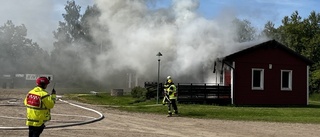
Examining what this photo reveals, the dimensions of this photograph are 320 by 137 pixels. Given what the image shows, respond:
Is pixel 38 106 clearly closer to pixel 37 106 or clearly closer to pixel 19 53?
pixel 37 106

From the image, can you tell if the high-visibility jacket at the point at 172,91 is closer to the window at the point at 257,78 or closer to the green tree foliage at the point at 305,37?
the window at the point at 257,78

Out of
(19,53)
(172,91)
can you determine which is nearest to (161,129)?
(172,91)

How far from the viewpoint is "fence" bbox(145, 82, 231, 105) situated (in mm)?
26078

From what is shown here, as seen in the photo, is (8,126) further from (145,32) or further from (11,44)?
(11,44)

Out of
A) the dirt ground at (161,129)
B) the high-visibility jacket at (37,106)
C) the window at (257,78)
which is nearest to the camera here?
the high-visibility jacket at (37,106)

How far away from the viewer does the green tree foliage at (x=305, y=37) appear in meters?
61.6

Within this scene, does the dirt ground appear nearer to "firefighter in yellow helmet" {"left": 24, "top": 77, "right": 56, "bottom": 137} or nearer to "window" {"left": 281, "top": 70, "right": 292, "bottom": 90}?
"firefighter in yellow helmet" {"left": 24, "top": 77, "right": 56, "bottom": 137}

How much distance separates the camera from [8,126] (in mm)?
13180

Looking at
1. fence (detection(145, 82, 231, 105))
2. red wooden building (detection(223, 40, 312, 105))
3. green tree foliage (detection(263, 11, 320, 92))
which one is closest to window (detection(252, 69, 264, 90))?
red wooden building (detection(223, 40, 312, 105))

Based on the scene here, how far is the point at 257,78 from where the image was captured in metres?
28.5

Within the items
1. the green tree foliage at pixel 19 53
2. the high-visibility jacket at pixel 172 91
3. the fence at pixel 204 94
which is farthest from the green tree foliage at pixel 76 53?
the high-visibility jacket at pixel 172 91

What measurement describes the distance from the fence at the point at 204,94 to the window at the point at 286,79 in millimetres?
4447

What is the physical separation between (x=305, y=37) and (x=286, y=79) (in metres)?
40.5

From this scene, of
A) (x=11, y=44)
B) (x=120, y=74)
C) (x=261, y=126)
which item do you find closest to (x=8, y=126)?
(x=261, y=126)
